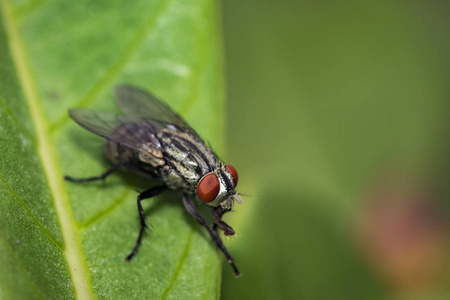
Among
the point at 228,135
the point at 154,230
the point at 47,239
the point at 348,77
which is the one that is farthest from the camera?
the point at 348,77

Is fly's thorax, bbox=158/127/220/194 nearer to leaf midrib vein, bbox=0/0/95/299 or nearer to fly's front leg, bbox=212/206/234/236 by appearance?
fly's front leg, bbox=212/206/234/236

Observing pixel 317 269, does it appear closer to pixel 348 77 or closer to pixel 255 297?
pixel 255 297

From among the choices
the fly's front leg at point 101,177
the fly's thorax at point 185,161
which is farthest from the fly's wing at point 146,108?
the fly's front leg at point 101,177

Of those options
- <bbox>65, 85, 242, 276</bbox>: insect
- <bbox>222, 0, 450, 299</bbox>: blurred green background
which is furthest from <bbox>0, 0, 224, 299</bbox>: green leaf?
<bbox>222, 0, 450, 299</bbox>: blurred green background

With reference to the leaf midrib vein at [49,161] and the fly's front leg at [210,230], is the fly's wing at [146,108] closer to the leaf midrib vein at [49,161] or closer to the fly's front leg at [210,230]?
the fly's front leg at [210,230]

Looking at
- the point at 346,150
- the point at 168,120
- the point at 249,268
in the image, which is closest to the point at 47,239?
the point at 249,268

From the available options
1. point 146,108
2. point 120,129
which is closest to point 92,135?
point 120,129

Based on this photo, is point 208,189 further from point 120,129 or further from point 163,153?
point 120,129
